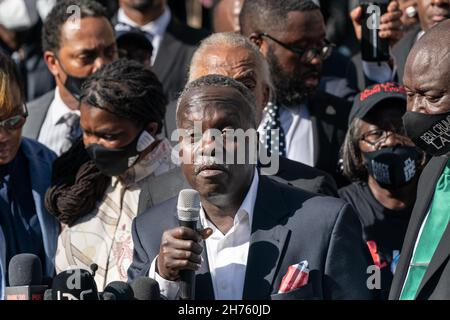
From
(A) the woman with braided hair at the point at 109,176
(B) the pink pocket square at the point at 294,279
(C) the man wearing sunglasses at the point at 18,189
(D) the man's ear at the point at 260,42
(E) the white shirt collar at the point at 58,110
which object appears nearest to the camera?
(B) the pink pocket square at the point at 294,279

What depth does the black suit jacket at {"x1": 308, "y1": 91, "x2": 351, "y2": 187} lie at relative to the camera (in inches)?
265

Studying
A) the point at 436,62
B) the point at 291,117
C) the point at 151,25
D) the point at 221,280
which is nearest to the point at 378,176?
the point at 291,117

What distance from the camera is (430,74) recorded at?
5.06 metres

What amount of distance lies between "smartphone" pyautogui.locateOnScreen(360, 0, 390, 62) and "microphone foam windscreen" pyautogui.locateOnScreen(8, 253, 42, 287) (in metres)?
2.99

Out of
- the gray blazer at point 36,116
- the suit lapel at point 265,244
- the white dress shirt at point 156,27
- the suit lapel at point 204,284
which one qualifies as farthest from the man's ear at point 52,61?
the suit lapel at point 204,284

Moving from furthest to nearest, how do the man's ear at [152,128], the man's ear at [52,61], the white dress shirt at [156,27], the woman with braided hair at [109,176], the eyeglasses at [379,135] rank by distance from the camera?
1. the white dress shirt at [156,27]
2. the man's ear at [52,61]
3. the eyeglasses at [379,135]
4. the man's ear at [152,128]
5. the woman with braided hair at [109,176]

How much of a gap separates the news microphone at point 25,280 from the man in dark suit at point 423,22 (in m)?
3.21

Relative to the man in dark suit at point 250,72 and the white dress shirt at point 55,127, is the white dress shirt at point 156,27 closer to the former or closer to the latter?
the white dress shirt at point 55,127

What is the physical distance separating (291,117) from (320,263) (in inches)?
84.8

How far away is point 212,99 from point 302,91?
182 centimetres

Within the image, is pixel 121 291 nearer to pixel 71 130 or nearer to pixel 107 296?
pixel 107 296

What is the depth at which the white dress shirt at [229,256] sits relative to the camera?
4.79m

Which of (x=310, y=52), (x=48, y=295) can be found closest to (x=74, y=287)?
(x=48, y=295)

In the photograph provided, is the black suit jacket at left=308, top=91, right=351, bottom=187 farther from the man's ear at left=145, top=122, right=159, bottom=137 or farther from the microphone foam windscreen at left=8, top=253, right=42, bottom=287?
the microphone foam windscreen at left=8, top=253, right=42, bottom=287
